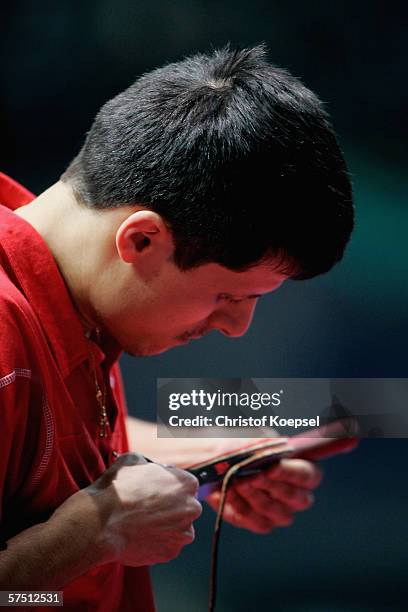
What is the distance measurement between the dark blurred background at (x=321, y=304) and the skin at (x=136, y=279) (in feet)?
0.88

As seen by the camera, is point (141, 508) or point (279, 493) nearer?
point (141, 508)

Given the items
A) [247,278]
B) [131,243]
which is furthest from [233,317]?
[131,243]

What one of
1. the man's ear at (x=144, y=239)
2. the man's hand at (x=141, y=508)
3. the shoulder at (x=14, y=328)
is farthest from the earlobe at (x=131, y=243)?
the man's hand at (x=141, y=508)

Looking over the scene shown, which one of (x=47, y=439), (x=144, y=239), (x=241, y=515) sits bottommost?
(x=241, y=515)

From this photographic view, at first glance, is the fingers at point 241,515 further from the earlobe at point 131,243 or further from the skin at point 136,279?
the earlobe at point 131,243

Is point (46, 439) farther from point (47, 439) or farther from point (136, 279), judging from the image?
point (136, 279)

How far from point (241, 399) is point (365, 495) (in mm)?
264

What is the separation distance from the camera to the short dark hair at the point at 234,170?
36.1 inches

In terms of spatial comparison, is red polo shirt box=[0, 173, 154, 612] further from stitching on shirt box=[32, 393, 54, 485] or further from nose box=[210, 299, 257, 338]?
nose box=[210, 299, 257, 338]

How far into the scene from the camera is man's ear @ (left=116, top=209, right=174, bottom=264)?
3.04 feet

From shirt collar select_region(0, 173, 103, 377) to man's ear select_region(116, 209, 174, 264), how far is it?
86mm

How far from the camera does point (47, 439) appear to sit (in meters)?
0.92

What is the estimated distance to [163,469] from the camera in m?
1.02

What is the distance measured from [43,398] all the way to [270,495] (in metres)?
0.45
